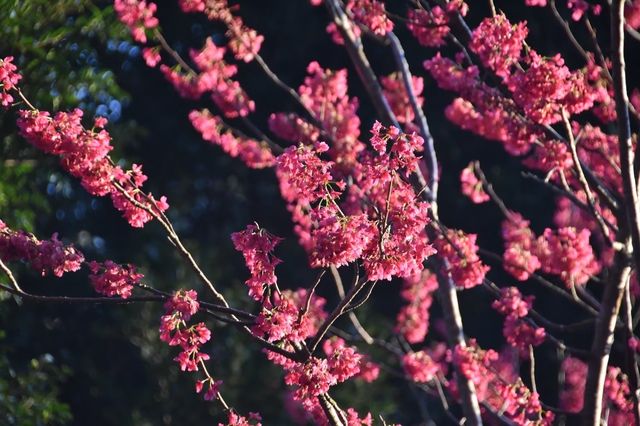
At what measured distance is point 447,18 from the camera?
4238 millimetres

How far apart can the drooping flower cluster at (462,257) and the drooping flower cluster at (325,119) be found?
0.92 metres

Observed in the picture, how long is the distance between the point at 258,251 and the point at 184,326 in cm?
39

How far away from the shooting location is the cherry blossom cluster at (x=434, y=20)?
4.17 metres

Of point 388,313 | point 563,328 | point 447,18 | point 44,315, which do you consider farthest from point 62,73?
point 388,313

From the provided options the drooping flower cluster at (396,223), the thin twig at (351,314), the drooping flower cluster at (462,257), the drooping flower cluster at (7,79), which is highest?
the drooping flower cluster at (7,79)

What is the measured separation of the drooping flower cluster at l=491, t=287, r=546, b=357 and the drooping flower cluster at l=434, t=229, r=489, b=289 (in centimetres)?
17

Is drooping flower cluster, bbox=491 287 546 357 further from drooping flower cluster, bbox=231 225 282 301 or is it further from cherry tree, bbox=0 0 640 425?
drooping flower cluster, bbox=231 225 282 301

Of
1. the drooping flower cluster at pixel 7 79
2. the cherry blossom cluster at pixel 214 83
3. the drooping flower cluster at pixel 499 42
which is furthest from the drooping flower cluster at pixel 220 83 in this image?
the drooping flower cluster at pixel 7 79

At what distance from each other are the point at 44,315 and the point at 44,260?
29.6ft

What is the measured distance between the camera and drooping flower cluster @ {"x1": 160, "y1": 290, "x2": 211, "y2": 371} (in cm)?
334


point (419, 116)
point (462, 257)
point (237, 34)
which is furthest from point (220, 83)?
point (462, 257)

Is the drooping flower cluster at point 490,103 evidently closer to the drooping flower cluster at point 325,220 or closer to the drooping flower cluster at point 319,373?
the drooping flower cluster at point 325,220

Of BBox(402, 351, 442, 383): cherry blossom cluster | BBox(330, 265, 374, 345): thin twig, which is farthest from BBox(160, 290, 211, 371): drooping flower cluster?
BBox(402, 351, 442, 383): cherry blossom cluster

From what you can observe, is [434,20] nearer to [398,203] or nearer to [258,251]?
[398,203]
